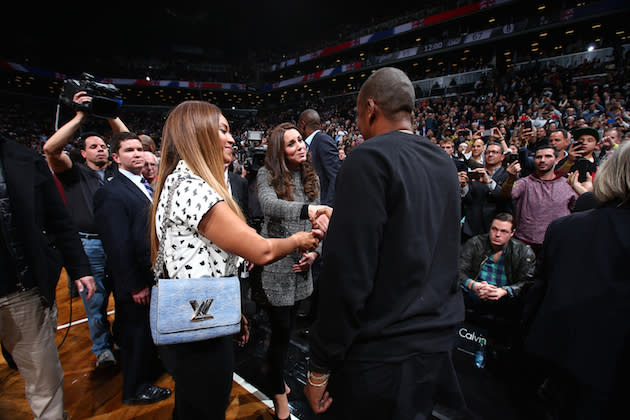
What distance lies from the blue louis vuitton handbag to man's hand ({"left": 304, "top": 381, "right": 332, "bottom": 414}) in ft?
1.16

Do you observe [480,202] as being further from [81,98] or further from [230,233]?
[81,98]

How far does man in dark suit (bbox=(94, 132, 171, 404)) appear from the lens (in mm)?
1828

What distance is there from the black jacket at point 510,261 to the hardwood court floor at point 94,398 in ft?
6.90

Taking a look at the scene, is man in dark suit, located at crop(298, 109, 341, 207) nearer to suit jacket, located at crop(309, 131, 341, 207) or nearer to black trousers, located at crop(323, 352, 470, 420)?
suit jacket, located at crop(309, 131, 341, 207)

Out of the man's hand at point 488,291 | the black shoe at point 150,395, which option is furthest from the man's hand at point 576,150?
the black shoe at point 150,395

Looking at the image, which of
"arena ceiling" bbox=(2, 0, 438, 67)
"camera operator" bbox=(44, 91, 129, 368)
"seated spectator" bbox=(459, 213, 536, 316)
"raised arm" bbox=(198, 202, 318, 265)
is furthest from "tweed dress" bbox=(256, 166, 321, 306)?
"arena ceiling" bbox=(2, 0, 438, 67)

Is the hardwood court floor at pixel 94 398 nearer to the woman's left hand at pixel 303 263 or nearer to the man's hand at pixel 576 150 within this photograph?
the woman's left hand at pixel 303 263

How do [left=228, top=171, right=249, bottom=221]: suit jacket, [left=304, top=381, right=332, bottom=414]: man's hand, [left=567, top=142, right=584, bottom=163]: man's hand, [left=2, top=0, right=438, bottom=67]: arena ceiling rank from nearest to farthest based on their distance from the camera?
[left=304, top=381, right=332, bottom=414]: man's hand, [left=228, top=171, right=249, bottom=221]: suit jacket, [left=567, top=142, right=584, bottom=163]: man's hand, [left=2, top=0, right=438, bottom=67]: arena ceiling

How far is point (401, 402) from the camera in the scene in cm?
81

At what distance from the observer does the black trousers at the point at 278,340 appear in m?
1.70

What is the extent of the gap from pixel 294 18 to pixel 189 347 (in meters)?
32.8

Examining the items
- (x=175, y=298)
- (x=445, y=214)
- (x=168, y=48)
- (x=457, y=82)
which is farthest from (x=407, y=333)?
(x=168, y=48)

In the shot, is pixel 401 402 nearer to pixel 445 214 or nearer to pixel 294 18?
pixel 445 214

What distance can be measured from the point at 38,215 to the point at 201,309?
116cm
